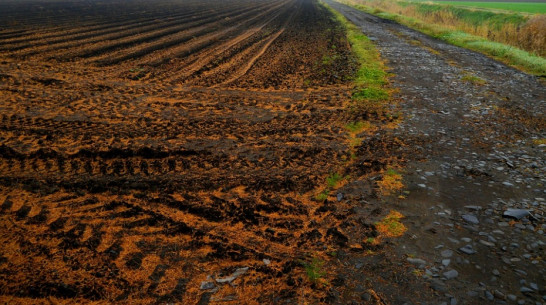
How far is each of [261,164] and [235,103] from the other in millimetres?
3543

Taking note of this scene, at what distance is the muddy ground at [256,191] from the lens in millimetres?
3557

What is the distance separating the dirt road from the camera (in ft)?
11.6

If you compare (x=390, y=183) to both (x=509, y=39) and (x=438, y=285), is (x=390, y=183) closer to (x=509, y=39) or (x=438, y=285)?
(x=438, y=285)

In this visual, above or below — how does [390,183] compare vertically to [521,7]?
below

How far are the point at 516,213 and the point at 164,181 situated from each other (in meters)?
5.24

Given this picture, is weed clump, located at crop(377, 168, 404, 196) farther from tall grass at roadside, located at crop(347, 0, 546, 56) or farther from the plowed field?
tall grass at roadside, located at crop(347, 0, 546, 56)

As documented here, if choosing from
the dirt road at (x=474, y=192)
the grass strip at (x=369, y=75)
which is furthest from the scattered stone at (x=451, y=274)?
A: the grass strip at (x=369, y=75)

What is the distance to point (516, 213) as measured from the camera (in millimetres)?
4516

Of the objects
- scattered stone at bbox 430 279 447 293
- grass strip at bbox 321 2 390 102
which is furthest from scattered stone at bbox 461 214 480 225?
grass strip at bbox 321 2 390 102

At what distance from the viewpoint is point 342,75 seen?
12.1 m

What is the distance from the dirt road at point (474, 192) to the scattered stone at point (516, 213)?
1 centimetres

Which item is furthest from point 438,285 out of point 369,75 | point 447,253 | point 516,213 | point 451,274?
point 369,75

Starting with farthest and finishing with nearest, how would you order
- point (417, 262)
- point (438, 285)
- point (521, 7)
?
1. point (521, 7)
2. point (417, 262)
3. point (438, 285)

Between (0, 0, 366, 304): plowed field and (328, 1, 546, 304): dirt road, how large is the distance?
1213mm
